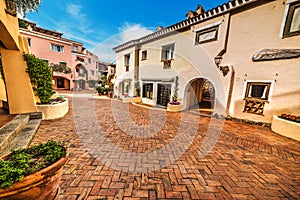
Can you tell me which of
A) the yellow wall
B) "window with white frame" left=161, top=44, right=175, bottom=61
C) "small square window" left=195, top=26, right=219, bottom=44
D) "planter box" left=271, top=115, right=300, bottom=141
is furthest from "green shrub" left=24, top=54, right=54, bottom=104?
"planter box" left=271, top=115, right=300, bottom=141

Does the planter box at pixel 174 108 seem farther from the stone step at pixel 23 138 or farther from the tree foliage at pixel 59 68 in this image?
Answer: the tree foliage at pixel 59 68

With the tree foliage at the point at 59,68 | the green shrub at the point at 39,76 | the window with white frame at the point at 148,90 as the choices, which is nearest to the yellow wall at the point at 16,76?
the green shrub at the point at 39,76

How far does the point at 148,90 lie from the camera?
11766mm

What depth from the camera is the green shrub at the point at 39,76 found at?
5035 millimetres

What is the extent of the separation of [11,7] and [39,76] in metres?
2.44

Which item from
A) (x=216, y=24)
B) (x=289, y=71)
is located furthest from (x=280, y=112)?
(x=216, y=24)

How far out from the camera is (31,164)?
161 cm

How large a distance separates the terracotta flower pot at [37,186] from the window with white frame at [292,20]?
345 inches

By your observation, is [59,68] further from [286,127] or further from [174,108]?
[286,127]

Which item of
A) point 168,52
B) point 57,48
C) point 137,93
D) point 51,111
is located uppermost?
point 57,48

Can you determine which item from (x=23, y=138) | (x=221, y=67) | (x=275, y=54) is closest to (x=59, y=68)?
(x=23, y=138)

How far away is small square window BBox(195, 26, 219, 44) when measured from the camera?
7156 millimetres

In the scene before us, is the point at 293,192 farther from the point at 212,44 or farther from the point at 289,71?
the point at 212,44

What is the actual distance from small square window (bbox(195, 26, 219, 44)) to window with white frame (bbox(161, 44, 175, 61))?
208cm
